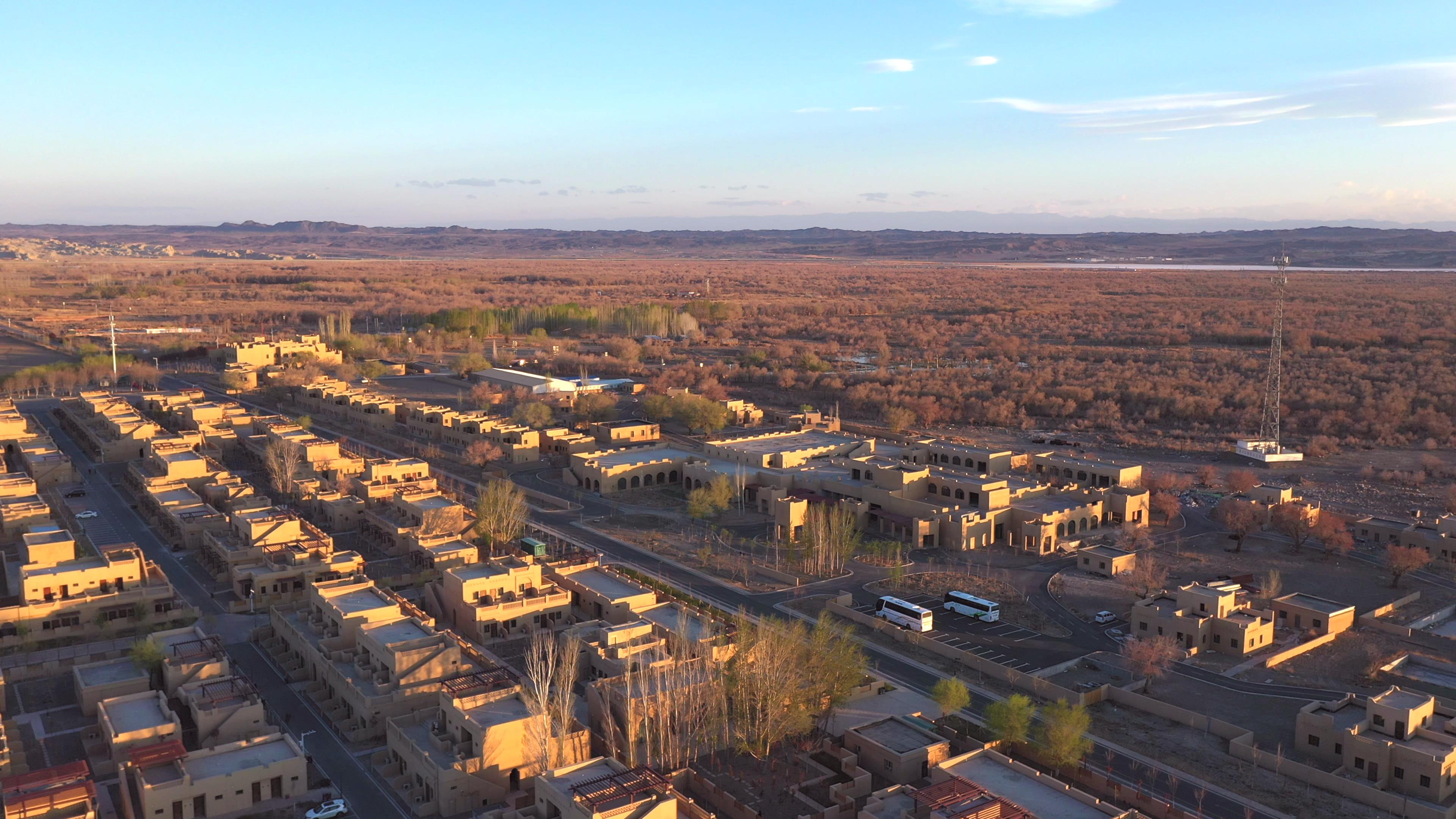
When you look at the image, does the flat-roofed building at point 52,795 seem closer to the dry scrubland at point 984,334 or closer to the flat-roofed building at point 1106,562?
the flat-roofed building at point 1106,562

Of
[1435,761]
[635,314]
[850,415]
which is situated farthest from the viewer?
[635,314]

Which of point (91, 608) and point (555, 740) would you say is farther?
point (91, 608)

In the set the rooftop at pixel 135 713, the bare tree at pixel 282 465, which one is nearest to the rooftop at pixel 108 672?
the rooftop at pixel 135 713

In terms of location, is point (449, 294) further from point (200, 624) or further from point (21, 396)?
point (200, 624)

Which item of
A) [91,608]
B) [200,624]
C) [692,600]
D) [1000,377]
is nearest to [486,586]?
[692,600]

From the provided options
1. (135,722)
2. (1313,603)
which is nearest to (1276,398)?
(1313,603)

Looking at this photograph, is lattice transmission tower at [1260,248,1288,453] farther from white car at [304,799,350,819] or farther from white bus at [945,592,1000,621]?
white car at [304,799,350,819]

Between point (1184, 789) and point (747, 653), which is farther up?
point (747, 653)
